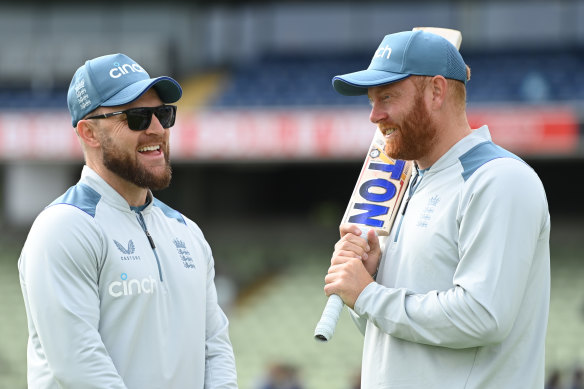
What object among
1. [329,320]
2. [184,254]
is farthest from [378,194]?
[184,254]

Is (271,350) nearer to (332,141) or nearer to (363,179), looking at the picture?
(332,141)

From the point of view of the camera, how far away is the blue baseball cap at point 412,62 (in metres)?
2.40

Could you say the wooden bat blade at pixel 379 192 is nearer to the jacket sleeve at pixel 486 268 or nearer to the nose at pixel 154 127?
the jacket sleeve at pixel 486 268

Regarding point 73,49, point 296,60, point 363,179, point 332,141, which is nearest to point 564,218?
point 332,141

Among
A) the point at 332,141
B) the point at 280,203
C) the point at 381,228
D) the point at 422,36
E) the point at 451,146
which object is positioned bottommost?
the point at 280,203

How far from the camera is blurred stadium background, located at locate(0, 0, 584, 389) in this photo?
12.6 meters

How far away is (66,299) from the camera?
221 cm

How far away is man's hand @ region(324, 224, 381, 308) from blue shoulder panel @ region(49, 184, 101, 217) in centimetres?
69

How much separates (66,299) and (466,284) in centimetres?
103

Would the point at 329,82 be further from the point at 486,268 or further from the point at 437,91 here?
the point at 486,268

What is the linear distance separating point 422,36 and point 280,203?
15.5 metres

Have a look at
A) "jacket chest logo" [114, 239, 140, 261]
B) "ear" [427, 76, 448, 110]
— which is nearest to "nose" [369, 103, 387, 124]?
"ear" [427, 76, 448, 110]

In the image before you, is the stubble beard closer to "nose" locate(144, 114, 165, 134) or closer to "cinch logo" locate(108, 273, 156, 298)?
"nose" locate(144, 114, 165, 134)

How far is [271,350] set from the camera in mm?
11555
